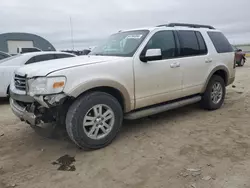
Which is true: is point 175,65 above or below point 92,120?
above

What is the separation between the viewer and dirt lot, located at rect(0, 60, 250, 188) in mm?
2707

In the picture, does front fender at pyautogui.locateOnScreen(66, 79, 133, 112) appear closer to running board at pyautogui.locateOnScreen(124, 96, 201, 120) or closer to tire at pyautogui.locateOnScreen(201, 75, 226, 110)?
running board at pyautogui.locateOnScreen(124, 96, 201, 120)

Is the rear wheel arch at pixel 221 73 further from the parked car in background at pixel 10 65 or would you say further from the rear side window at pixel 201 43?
the parked car in background at pixel 10 65

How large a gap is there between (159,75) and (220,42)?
7.36ft

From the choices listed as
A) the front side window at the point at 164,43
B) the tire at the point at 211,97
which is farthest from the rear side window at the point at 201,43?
the front side window at the point at 164,43

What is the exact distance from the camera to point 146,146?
3.60m

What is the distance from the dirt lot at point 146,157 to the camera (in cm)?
271

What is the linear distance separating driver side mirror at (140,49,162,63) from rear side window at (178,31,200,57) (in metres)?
0.86

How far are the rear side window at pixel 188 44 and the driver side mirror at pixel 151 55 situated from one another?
0.86 metres

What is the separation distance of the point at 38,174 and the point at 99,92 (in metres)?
1.32

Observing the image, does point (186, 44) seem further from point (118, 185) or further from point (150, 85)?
point (118, 185)

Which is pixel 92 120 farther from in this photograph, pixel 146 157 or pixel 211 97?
pixel 211 97

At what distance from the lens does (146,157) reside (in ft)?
10.6

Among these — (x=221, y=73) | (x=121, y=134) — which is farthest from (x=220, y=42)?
(x=121, y=134)
